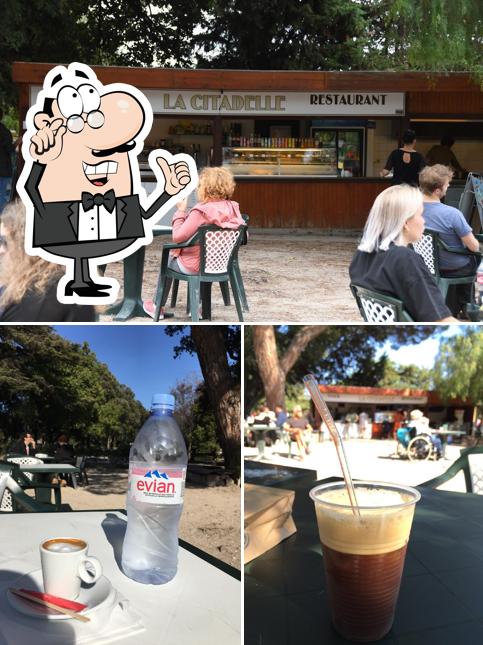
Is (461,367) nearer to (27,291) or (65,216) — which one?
(27,291)

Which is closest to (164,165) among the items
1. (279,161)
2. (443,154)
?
(443,154)

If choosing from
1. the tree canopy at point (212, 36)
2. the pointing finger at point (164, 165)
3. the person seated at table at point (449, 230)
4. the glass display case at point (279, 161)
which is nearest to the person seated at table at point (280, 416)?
the pointing finger at point (164, 165)

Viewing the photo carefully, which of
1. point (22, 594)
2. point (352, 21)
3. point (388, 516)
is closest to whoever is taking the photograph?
point (388, 516)

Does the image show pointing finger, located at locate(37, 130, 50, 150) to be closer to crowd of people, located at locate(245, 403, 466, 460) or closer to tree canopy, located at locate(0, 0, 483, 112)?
crowd of people, located at locate(245, 403, 466, 460)

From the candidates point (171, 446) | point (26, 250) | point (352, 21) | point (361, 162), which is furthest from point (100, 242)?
point (352, 21)

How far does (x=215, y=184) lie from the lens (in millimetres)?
4750

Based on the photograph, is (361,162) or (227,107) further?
(361,162)

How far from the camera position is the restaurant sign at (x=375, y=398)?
1.51m

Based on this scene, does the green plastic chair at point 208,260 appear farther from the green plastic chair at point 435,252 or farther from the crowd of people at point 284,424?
the crowd of people at point 284,424

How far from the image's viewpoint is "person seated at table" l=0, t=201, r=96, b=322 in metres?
2.09

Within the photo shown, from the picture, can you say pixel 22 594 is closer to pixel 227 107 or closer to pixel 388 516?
pixel 388 516

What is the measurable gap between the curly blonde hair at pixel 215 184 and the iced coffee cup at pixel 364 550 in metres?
3.52

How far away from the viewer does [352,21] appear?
784 inches

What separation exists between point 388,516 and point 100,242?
2.03m
